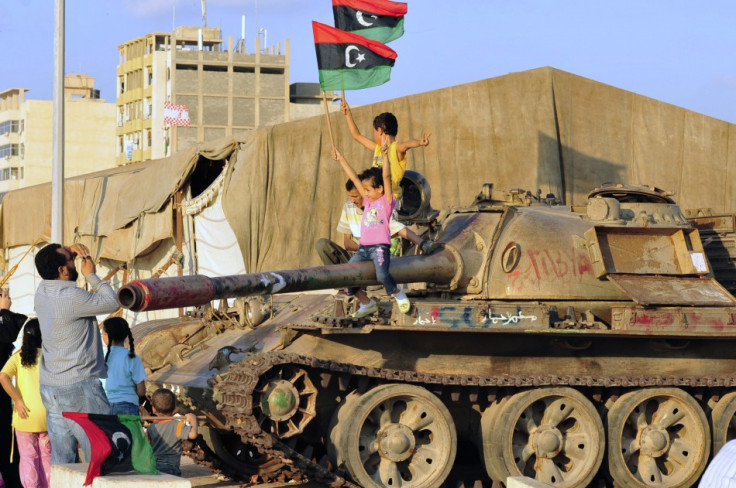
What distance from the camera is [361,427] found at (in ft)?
37.7

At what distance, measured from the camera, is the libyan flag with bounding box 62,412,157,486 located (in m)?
Answer: 8.49

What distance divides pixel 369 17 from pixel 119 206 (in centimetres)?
1137

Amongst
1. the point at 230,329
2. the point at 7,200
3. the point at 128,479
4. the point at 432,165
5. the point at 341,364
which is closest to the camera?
Answer: the point at 128,479

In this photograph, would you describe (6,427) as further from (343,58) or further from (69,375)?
(343,58)

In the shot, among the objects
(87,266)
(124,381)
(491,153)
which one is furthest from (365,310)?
(491,153)

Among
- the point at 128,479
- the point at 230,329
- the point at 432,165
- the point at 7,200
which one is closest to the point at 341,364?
the point at 230,329

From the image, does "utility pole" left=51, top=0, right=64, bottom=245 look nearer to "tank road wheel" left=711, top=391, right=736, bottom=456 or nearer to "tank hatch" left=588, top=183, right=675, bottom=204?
"tank hatch" left=588, top=183, right=675, bottom=204

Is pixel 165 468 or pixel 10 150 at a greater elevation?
pixel 10 150

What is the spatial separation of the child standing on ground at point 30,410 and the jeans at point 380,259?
117 inches

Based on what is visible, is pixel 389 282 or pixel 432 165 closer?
pixel 389 282

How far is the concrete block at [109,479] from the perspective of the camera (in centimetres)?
793

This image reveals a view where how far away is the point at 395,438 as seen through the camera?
11586mm

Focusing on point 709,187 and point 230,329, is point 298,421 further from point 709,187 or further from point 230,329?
point 709,187

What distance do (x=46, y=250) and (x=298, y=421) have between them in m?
3.11
